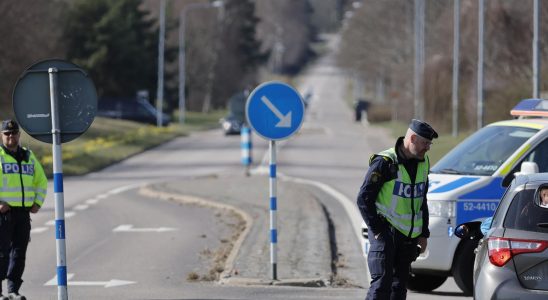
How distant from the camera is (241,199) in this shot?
23938 millimetres

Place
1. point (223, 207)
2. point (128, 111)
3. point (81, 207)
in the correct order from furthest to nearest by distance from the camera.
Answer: point (128, 111) < point (81, 207) < point (223, 207)

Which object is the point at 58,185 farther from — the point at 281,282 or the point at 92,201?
the point at 92,201

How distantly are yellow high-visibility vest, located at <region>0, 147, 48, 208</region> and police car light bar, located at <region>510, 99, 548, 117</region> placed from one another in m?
5.01

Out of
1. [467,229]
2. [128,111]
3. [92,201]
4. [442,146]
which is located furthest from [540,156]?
[128,111]

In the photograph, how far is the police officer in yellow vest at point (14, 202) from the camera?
1121cm

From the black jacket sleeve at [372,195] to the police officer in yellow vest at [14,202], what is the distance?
380 cm

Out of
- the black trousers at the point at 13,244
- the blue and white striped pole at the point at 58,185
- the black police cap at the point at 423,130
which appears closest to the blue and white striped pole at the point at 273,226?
the black trousers at the point at 13,244

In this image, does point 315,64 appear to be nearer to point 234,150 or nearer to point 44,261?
point 234,150

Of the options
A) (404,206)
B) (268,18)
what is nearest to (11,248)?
(404,206)

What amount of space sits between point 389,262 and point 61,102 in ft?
9.93

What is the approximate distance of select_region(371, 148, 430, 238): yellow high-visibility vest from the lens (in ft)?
29.3

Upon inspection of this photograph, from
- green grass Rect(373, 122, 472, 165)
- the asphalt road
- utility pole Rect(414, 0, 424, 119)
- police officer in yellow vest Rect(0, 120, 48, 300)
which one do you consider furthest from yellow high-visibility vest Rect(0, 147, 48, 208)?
utility pole Rect(414, 0, 424, 119)

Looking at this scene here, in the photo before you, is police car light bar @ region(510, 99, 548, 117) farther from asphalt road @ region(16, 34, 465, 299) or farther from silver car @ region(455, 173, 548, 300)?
silver car @ region(455, 173, 548, 300)

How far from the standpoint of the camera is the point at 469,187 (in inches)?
471
